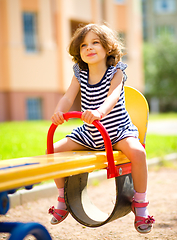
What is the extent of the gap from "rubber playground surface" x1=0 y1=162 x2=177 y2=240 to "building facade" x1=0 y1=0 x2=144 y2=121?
9913 millimetres

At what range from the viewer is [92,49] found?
2.36 metres

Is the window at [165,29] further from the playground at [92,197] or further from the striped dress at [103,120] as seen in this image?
the striped dress at [103,120]

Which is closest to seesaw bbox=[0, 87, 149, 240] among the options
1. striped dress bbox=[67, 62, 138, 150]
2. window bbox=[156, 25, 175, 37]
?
striped dress bbox=[67, 62, 138, 150]

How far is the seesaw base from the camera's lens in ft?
7.07

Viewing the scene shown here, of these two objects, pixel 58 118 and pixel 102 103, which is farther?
pixel 102 103

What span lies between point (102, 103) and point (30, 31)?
1237 cm

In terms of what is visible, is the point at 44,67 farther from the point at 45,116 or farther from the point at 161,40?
the point at 161,40

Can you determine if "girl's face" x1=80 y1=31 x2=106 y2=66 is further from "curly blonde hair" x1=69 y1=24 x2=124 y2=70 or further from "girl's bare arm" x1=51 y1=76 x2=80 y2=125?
"girl's bare arm" x1=51 y1=76 x2=80 y2=125

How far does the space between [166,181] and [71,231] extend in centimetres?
202

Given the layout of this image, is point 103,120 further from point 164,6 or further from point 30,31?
point 164,6

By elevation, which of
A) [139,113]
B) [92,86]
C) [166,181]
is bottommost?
[166,181]

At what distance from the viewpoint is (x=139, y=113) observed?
2.57m

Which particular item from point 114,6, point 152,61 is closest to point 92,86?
point 114,6

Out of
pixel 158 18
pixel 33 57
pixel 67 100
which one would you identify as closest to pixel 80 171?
pixel 67 100
